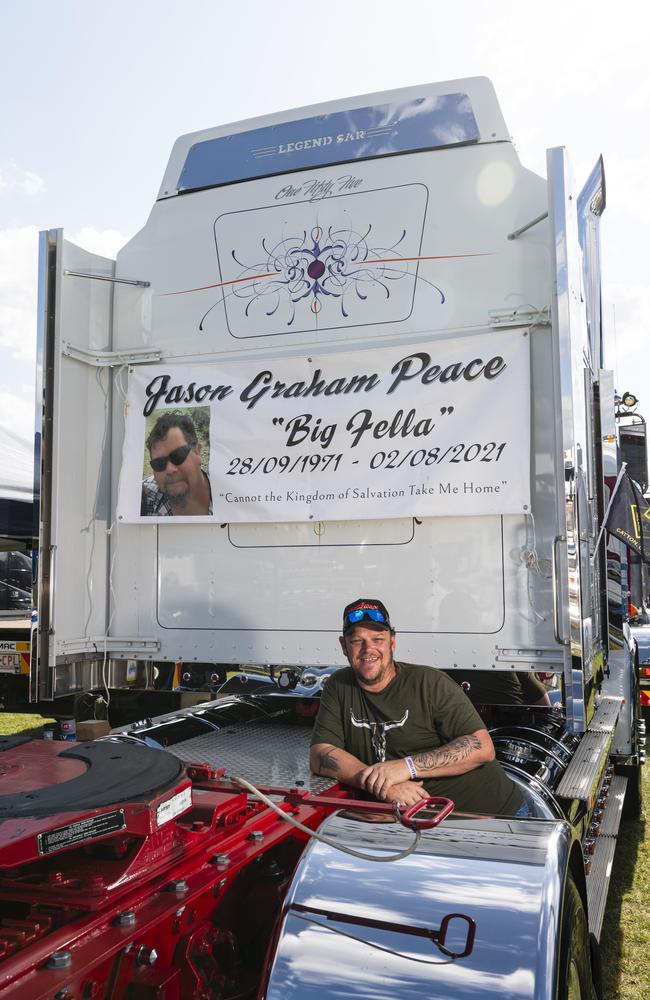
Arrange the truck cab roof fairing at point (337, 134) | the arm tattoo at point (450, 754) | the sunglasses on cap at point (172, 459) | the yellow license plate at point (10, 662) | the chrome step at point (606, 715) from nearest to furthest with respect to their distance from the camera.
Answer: the arm tattoo at point (450, 754), the truck cab roof fairing at point (337, 134), the sunglasses on cap at point (172, 459), the chrome step at point (606, 715), the yellow license plate at point (10, 662)

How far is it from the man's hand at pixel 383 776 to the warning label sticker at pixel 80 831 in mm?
1224

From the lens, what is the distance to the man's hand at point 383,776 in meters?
2.95

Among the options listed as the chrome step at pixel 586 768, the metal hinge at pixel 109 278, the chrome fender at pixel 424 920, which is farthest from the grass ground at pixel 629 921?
the metal hinge at pixel 109 278

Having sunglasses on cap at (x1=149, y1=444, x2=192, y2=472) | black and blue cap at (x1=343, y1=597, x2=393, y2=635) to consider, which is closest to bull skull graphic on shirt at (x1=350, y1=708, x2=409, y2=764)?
black and blue cap at (x1=343, y1=597, x2=393, y2=635)

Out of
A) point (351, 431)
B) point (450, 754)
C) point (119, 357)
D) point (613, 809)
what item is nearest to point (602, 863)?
point (613, 809)

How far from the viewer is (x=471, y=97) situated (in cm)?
414

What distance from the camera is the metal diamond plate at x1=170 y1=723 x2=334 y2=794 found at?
10.8ft

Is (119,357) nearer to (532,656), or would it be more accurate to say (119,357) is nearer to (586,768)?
(532,656)

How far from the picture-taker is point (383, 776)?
2.97 meters

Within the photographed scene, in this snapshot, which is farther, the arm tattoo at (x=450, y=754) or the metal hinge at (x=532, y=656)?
the metal hinge at (x=532, y=656)

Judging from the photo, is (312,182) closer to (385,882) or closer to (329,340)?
(329,340)

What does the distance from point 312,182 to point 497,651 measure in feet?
7.92

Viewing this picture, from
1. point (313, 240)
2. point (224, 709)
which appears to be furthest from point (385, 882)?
point (313, 240)

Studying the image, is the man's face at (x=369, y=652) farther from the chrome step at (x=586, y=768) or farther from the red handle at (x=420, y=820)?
the red handle at (x=420, y=820)
